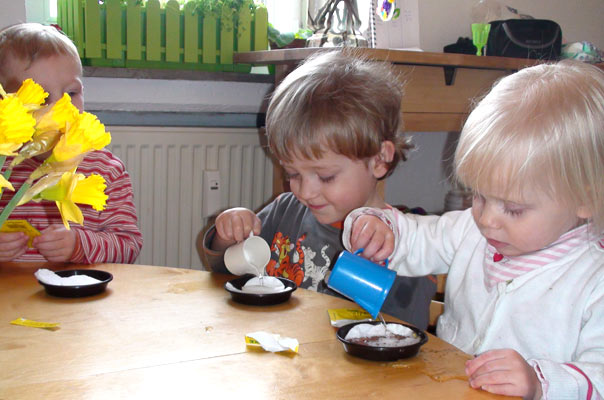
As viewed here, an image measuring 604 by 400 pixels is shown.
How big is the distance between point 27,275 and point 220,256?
0.35 metres

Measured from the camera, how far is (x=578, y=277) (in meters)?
0.97

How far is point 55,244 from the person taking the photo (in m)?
1.15

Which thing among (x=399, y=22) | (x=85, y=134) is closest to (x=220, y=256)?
(x=85, y=134)

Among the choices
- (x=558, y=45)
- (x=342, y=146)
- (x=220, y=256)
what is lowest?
(x=220, y=256)

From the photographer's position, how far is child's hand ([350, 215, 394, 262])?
1034mm

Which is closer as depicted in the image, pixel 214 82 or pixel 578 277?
pixel 578 277

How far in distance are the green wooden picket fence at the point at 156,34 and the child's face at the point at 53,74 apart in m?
0.72

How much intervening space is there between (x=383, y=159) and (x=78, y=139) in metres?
0.94

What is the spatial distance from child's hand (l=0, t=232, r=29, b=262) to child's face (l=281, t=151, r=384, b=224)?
504 mm

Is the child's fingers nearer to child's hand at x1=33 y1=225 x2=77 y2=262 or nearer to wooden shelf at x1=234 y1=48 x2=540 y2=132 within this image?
child's hand at x1=33 y1=225 x2=77 y2=262

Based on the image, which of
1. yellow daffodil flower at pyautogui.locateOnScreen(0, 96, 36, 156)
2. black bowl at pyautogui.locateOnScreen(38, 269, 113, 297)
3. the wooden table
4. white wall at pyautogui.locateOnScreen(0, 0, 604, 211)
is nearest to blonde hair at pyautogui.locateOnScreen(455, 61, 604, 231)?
the wooden table

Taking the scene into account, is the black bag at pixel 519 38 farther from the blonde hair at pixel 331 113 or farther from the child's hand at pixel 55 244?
the child's hand at pixel 55 244

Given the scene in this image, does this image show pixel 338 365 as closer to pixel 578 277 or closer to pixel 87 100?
pixel 578 277

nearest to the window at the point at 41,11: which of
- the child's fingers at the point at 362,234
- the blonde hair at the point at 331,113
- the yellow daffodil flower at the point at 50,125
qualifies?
the blonde hair at the point at 331,113
